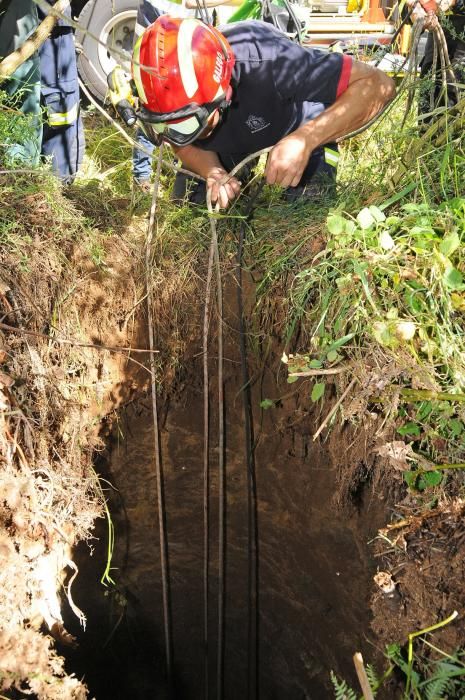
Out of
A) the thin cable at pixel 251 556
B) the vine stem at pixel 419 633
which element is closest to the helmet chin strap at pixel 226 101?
the thin cable at pixel 251 556

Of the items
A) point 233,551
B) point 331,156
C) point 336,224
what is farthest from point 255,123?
point 233,551

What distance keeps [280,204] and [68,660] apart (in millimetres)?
2525

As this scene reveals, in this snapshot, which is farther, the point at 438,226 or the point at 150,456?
the point at 150,456

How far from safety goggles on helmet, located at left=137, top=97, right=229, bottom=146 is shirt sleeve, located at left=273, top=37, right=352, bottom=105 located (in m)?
0.29

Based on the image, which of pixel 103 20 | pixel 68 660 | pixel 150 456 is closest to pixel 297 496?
pixel 150 456

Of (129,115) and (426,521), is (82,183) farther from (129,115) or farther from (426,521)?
(426,521)

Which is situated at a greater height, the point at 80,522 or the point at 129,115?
the point at 129,115

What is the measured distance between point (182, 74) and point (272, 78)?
452mm

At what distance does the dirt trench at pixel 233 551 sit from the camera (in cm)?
280

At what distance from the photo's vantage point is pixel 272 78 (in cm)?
253

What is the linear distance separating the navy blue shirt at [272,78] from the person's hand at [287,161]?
29 cm

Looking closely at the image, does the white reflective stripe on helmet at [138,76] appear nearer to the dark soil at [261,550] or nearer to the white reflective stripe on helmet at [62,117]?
the dark soil at [261,550]

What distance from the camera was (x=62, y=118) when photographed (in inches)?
128

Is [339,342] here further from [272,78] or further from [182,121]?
[272,78]
